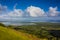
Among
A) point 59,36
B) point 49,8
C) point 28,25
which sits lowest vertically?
point 59,36

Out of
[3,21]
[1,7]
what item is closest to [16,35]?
[3,21]

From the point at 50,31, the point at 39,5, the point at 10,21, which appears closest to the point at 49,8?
the point at 39,5

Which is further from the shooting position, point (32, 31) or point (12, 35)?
point (32, 31)

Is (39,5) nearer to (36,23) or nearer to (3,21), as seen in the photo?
(36,23)

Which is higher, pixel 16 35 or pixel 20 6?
pixel 20 6
